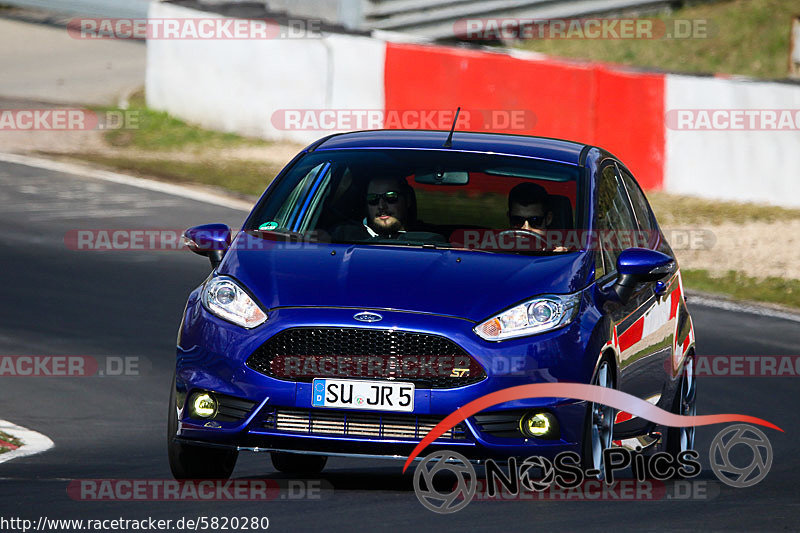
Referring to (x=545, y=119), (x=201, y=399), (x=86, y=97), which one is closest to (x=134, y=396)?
(x=201, y=399)

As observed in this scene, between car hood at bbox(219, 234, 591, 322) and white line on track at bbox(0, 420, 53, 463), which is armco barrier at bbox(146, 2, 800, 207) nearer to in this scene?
white line on track at bbox(0, 420, 53, 463)

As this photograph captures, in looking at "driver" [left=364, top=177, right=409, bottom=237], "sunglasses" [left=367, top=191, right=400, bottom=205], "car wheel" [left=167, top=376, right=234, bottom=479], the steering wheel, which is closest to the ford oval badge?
"car wheel" [left=167, top=376, right=234, bottom=479]

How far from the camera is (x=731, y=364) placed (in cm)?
1145

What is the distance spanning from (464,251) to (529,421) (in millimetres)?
954

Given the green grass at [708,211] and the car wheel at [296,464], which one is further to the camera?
the green grass at [708,211]

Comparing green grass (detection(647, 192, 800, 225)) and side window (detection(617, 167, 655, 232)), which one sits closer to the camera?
side window (detection(617, 167, 655, 232))

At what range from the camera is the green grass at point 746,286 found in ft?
46.8

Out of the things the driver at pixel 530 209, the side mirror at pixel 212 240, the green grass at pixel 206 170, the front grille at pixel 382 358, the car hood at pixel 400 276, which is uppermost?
the green grass at pixel 206 170

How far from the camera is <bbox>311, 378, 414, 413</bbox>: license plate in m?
6.48

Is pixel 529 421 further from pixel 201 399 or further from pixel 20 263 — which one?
pixel 20 263
